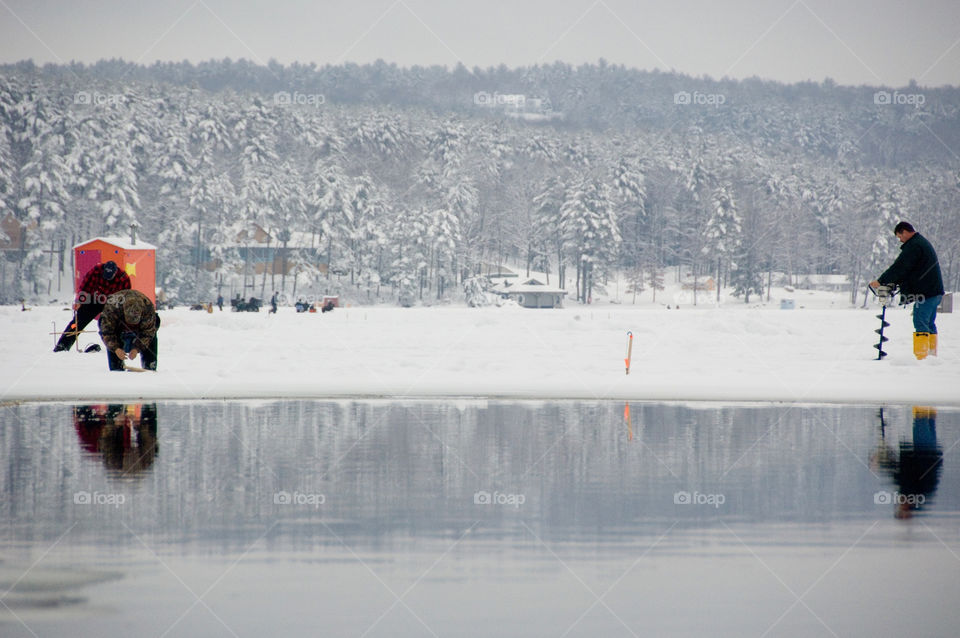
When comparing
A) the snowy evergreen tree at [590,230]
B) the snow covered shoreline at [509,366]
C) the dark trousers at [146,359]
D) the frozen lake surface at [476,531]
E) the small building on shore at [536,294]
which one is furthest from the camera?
the snowy evergreen tree at [590,230]

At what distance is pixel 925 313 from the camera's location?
758 inches

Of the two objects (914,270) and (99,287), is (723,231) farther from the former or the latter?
(99,287)

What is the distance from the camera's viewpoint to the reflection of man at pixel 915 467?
876 centimetres

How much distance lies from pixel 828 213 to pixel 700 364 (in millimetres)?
139178

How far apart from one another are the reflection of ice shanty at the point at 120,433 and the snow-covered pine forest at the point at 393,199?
7107 cm

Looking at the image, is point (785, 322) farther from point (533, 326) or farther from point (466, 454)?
point (466, 454)

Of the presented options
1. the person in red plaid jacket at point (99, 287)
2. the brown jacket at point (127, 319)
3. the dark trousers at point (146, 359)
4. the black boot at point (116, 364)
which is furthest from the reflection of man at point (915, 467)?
the black boot at point (116, 364)

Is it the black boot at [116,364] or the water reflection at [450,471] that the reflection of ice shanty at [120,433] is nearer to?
the water reflection at [450,471]

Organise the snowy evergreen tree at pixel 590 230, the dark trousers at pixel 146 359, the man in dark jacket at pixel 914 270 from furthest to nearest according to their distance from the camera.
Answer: the snowy evergreen tree at pixel 590 230 → the dark trousers at pixel 146 359 → the man in dark jacket at pixel 914 270

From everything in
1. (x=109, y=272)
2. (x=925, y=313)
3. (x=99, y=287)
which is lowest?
(x=925, y=313)

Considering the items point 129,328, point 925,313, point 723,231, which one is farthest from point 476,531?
point 723,231

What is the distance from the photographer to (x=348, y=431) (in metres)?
13.0

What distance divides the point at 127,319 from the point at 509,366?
336 inches

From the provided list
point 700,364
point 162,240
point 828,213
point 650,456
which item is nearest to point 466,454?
point 650,456
